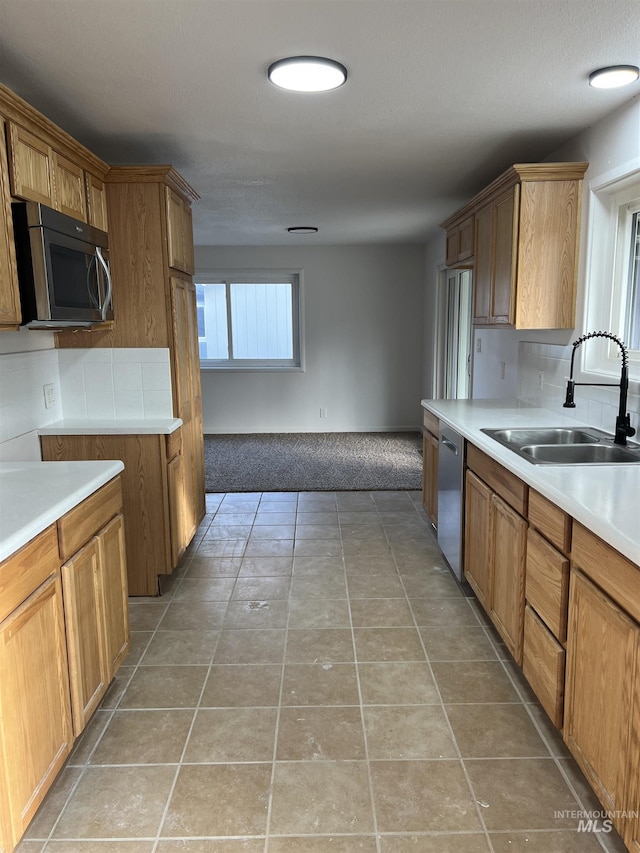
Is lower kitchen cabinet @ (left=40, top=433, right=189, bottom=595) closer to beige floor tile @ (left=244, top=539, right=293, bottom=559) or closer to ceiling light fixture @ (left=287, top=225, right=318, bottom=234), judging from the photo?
beige floor tile @ (left=244, top=539, right=293, bottom=559)

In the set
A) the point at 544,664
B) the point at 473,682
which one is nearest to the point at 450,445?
the point at 473,682

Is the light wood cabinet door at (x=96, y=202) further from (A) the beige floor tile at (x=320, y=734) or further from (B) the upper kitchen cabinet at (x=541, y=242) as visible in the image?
(A) the beige floor tile at (x=320, y=734)

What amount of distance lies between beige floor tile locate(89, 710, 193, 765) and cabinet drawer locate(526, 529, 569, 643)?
1.28 meters

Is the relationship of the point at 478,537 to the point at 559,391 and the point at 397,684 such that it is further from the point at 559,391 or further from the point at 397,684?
the point at 559,391

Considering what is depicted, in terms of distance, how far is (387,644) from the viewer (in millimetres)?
2588

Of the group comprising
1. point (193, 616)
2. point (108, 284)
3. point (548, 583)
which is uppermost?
point (108, 284)

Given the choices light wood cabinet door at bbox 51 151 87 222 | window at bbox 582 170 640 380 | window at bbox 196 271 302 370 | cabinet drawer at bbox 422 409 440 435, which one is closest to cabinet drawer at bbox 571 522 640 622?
window at bbox 582 170 640 380

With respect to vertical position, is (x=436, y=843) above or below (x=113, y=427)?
below

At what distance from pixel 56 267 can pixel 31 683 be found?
4.89ft

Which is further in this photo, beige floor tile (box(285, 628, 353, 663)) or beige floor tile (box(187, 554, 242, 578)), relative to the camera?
beige floor tile (box(187, 554, 242, 578))

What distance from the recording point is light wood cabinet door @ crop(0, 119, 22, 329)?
203 cm

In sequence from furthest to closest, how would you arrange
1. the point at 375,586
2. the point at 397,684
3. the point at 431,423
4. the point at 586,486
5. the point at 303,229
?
the point at 303,229, the point at 431,423, the point at 375,586, the point at 397,684, the point at 586,486

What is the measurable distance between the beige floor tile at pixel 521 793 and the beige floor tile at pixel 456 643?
0.62 m

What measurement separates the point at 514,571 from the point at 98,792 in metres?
1.57
